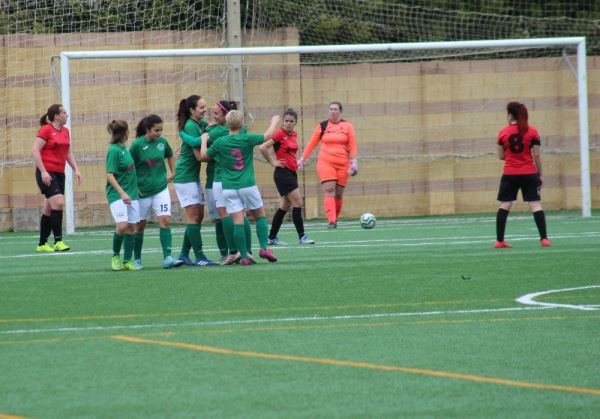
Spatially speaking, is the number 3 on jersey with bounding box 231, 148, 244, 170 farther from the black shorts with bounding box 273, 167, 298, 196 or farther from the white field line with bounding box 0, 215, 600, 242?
the white field line with bounding box 0, 215, 600, 242

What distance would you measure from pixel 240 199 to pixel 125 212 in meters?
1.25

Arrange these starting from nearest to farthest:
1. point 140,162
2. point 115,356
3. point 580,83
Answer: point 115,356 → point 140,162 → point 580,83

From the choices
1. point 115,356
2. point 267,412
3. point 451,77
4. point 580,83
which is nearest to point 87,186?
point 451,77

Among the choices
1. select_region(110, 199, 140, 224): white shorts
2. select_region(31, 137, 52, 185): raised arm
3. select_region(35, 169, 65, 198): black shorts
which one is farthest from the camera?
select_region(35, 169, 65, 198): black shorts

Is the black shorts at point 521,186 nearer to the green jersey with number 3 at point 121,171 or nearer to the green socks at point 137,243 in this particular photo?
the green socks at point 137,243

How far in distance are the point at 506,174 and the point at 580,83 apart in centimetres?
721

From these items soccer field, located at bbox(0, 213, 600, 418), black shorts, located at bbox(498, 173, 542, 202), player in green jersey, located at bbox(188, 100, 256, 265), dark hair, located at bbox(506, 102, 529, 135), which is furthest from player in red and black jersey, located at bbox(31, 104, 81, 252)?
dark hair, located at bbox(506, 102, 529, 135)

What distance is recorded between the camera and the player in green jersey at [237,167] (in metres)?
13.8

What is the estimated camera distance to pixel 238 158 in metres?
13.8

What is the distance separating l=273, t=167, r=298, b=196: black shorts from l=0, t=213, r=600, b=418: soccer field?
11.2 ft

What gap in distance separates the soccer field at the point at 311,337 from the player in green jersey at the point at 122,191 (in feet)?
1.10

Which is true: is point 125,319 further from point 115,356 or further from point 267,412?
point 267,412

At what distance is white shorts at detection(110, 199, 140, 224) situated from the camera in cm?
1367

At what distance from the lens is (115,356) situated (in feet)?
25.7
